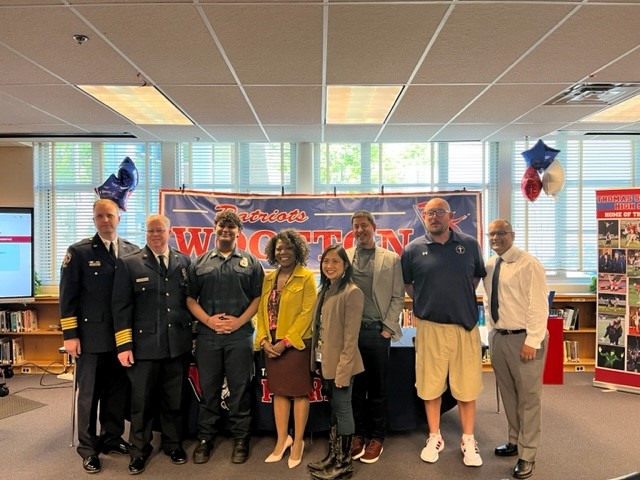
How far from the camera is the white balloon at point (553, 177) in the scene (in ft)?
15.9

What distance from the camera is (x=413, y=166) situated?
19.1 feet

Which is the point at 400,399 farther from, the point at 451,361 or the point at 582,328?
the point at 582,328

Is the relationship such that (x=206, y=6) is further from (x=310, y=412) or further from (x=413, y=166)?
(x=413, y=166)

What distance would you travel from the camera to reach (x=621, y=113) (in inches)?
168

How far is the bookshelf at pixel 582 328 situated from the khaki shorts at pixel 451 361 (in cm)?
223

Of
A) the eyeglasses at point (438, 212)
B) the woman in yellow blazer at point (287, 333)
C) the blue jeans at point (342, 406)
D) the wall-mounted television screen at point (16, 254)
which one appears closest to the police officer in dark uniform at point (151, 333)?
the woman in yellow blazer at point (287, 333)

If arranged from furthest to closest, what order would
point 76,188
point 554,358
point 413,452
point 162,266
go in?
point 76,188, point 554,358, point 413,452, point 162,266

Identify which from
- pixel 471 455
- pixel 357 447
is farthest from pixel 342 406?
pixel 471 455

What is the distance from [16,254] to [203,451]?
3255 mm

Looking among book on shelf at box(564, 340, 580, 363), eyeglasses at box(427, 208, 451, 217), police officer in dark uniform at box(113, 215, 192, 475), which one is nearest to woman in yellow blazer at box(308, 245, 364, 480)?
eyeglasses at box(427, 208, 451, 217)

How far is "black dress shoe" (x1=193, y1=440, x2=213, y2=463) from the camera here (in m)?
2.90

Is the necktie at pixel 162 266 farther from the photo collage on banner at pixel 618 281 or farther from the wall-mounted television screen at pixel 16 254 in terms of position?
the photo collage on banner at pixel 618 281

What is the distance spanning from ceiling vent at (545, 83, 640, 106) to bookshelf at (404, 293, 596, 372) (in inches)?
91.3

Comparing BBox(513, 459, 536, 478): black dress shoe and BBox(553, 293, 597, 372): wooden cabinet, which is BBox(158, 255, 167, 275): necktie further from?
BBox(553, 293, 597, 372): wooden cabinet
